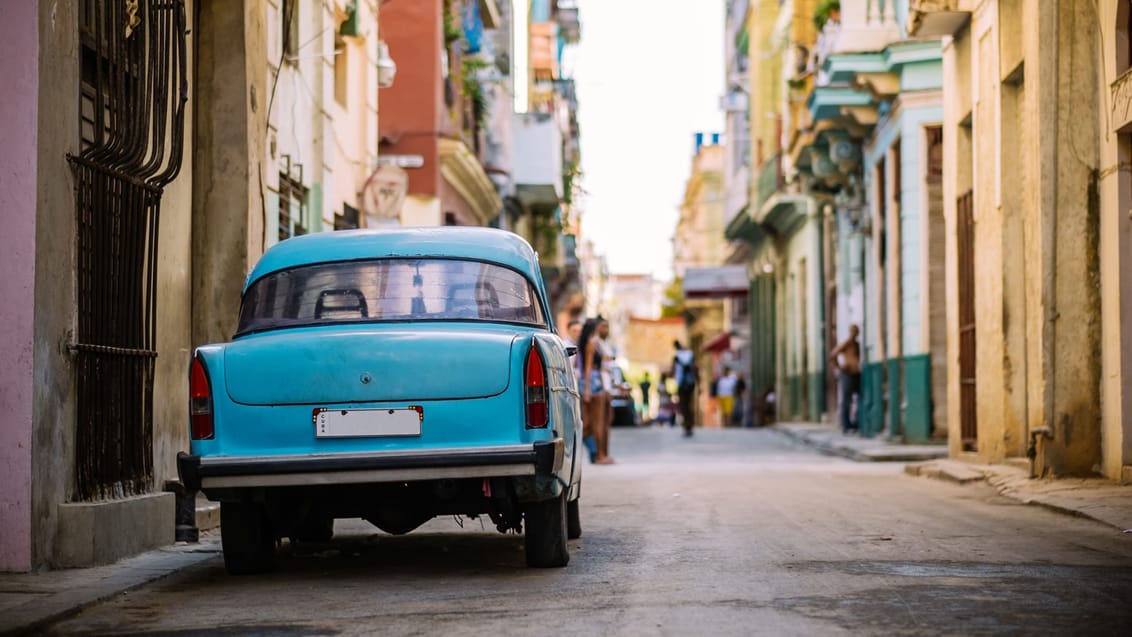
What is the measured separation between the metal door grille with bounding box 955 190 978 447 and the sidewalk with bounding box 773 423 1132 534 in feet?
2.52

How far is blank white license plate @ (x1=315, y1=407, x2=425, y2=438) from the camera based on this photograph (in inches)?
328

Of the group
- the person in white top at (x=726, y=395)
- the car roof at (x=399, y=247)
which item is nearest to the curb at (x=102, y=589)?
the car roof at (x=399, y=247)

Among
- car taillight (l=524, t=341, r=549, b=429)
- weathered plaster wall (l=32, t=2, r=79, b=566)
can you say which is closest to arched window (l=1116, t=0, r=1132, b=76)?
car taillight (l=524, t=341, r=549, b=429)

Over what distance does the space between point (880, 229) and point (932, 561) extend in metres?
20.7

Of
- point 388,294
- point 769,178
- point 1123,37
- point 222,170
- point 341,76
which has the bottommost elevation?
point 388,294

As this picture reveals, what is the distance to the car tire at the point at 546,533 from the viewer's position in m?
8.80

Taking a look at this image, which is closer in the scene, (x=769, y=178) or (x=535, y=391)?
(x=535, y=391)

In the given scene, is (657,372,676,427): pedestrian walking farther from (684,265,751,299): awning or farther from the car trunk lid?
the car trunk lid

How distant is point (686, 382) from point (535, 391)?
79.9 ft

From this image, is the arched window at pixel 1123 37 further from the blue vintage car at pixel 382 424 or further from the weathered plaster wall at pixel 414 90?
the weathered plaster wall at pixel 414 90

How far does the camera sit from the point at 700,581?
26.8 ft

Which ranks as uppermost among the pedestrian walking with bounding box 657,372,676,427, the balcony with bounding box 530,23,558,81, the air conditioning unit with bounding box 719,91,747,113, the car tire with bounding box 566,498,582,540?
the balcony with bounding box 530,23,558,81

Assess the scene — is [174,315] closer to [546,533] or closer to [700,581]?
[546,533]

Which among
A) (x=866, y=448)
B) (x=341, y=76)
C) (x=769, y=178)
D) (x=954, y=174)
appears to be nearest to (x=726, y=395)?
(x=769, y=178)
